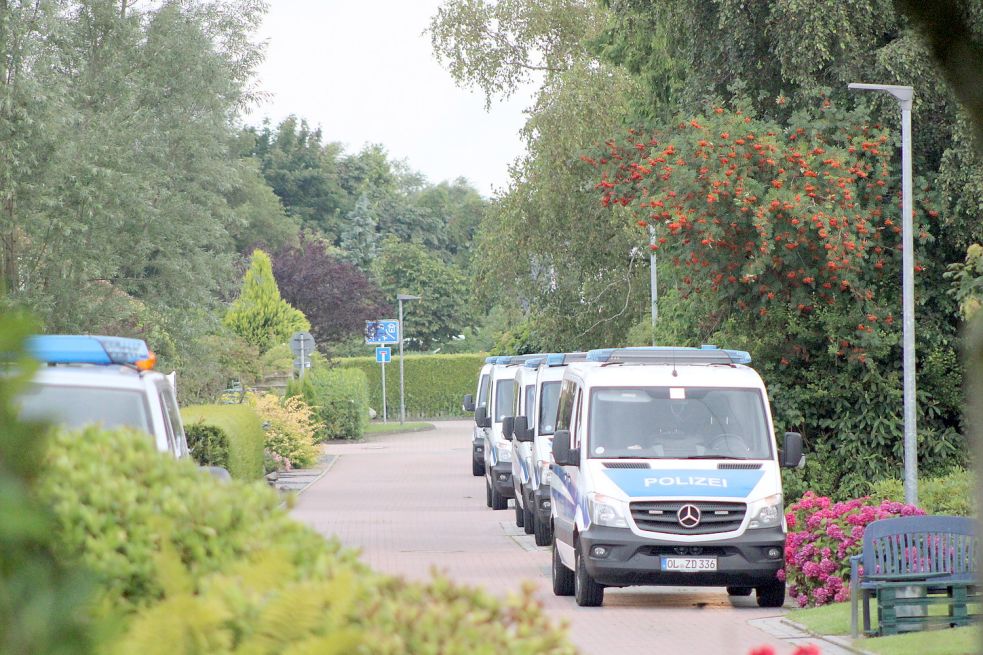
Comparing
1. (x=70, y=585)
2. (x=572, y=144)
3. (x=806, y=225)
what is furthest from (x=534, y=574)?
(x=572, y=144)

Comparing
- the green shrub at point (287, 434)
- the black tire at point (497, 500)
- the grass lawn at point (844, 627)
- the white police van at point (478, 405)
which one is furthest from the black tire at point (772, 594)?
the green shrub at point (287, 434)

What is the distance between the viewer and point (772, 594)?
13.9 meters

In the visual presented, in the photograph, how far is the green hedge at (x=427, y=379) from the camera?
7138 centimetres

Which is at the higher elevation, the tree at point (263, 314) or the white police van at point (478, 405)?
the tree at point (263, 314)

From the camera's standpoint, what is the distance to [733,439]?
1420 centimetres

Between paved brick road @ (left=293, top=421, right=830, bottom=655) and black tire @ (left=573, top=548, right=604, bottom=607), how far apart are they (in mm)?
83

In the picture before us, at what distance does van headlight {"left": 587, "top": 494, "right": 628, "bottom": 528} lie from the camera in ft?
44.0

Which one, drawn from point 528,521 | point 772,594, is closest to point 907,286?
point 528,521

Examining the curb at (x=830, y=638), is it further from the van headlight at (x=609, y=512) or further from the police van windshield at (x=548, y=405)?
the police van windshield at (x=548, y=405)

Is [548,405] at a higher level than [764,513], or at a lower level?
higher

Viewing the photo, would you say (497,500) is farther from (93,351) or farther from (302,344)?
(302,344)

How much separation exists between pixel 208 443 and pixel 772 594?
974cm

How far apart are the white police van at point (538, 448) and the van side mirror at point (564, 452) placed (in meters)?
4.60

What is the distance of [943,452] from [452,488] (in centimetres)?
1148
